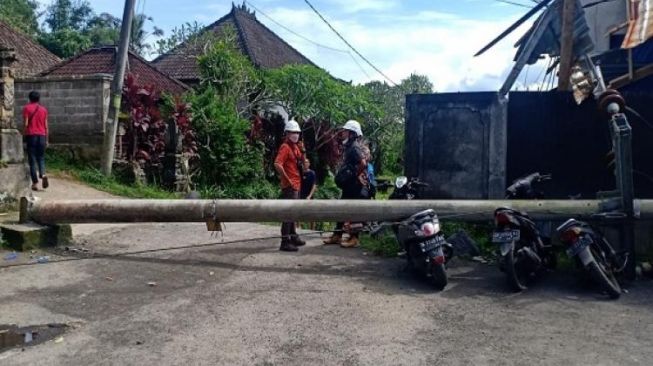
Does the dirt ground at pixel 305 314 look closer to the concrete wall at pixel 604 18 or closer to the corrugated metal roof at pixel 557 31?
the corrugated metal roof at pixel 557 31

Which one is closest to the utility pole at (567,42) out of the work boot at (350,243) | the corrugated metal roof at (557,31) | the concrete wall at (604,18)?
the corrugated metal roof at (557,31)

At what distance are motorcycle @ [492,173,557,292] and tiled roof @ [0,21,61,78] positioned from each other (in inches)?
902

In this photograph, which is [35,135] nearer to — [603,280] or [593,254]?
[593,254]

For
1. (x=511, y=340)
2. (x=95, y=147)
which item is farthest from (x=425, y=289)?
(x=95, y=147)

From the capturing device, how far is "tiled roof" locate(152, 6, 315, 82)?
25531 mm

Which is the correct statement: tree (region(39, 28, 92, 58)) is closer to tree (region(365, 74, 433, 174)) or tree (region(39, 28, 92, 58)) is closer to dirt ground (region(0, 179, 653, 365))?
tree (region(365, 74, 433, 174))

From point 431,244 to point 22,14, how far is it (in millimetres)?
41042

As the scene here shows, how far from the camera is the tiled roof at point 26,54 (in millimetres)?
24172

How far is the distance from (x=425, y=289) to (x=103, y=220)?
3843 mm

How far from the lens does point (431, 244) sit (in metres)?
5.74

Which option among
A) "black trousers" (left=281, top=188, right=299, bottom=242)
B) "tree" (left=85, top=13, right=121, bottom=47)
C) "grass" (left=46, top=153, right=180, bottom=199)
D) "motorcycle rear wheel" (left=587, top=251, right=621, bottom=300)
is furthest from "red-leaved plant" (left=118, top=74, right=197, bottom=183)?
"tree" (left=85, top=13, right=121, bottom=47)

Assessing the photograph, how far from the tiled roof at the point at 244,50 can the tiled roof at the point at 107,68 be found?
1.47 metres

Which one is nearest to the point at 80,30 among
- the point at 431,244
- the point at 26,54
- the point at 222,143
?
the point at 26,54

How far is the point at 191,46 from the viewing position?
22.8 metres
